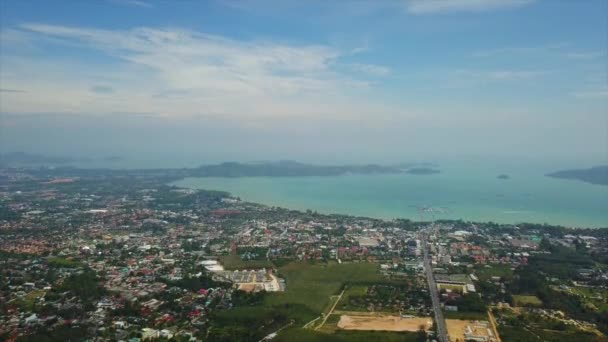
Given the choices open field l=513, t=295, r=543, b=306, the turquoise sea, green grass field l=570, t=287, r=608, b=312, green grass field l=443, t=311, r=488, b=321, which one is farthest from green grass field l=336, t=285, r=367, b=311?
the turquoise sea

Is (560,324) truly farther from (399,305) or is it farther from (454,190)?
(454,190)

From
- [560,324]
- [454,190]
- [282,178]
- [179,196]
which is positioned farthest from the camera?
[282,178]

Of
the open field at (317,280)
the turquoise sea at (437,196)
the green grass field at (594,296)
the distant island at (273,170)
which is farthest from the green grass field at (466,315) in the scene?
the distant island at (273,170)

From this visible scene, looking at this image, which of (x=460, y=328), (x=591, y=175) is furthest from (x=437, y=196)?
(x=460, y=328)

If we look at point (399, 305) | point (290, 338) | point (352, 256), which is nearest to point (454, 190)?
point (352, 256)

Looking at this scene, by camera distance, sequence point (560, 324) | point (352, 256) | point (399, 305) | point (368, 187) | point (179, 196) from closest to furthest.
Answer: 1. point (560, 324)
2. point (399, 305)
3. point (352, 256)
4. point (179, 196)
5. point (368, 187)

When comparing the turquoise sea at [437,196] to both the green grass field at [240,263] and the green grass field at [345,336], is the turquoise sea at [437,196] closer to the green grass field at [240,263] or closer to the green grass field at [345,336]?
the green grass field at [240,263]

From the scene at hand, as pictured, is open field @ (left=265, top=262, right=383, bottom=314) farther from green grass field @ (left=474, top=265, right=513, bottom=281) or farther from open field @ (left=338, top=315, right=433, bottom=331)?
green grass field @ (left=474, top=265, right=513, bottom=281)

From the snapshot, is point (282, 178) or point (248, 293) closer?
point (248, 293)
